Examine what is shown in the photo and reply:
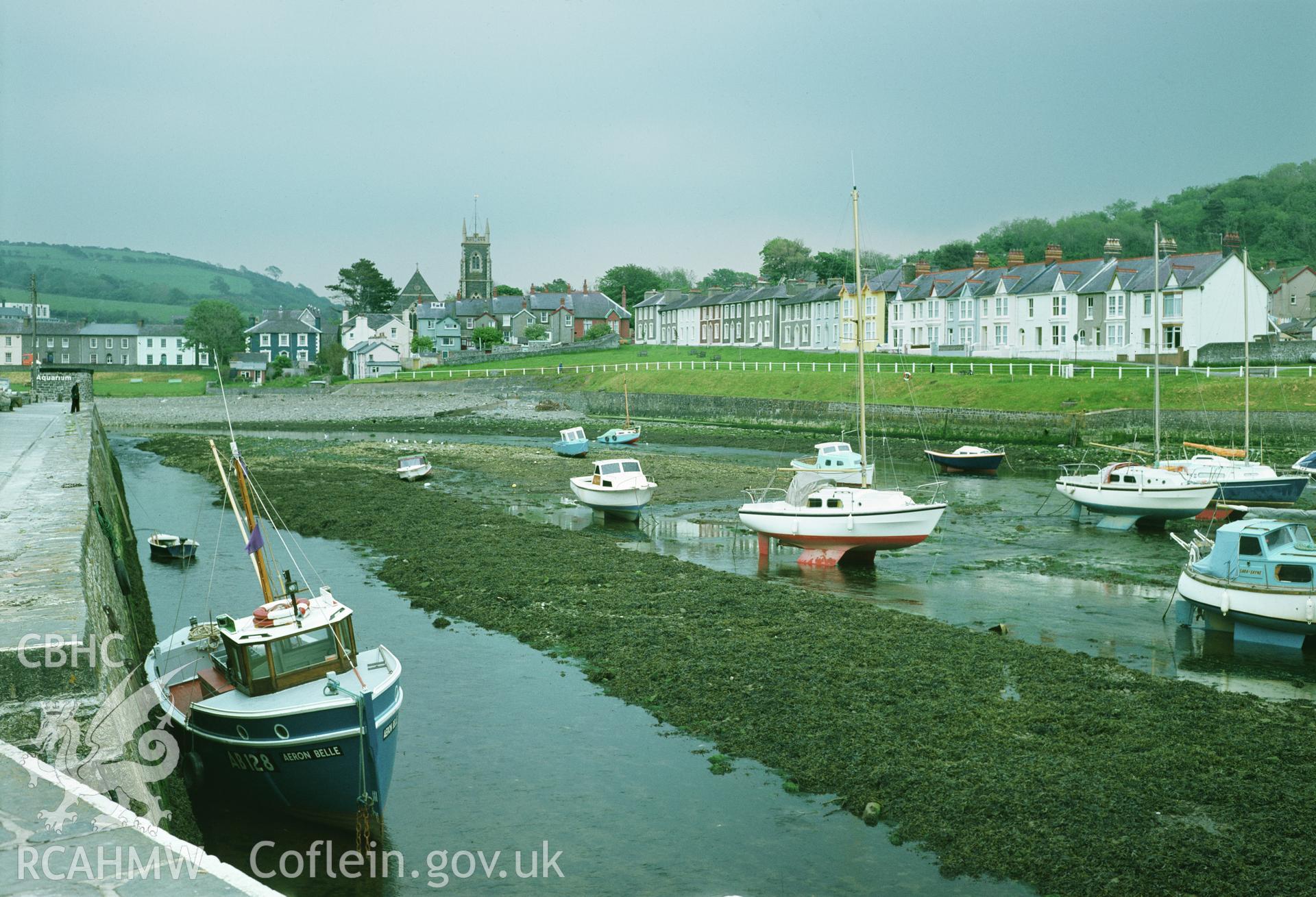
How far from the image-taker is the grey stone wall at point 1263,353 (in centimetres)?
6950

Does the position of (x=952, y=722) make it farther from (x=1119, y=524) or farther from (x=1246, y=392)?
(x=1246, y=392)

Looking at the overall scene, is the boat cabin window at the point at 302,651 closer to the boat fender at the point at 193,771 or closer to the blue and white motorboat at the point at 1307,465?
the boat fender at the point at 193,771

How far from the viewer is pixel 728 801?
13344 mm

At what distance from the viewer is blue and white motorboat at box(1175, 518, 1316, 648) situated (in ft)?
63.9

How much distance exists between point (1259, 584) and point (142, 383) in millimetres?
122834

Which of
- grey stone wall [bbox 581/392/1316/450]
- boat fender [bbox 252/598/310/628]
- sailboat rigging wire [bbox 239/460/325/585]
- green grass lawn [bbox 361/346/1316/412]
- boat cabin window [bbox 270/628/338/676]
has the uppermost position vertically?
green grass lawn [bbox 361/346/1316/412]

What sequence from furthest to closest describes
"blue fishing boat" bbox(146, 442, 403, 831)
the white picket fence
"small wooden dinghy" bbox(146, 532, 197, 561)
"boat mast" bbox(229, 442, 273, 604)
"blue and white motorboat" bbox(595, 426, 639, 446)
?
the white picket fence → "blue and white motorboat" bbox(595, 426, 639, 446) → "small wooden dinghy" bbox(146, 532, 197, 561) → "boat mast" bbox(229, 442, 273, 604) → "blue fishing boat" bbox(146, 442, 403, 831)

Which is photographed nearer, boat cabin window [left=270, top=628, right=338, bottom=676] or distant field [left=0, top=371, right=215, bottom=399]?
boat cabin window [left=270, top=628, right=338, bottom=676]

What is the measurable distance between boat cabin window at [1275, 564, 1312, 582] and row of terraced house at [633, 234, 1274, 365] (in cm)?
4191

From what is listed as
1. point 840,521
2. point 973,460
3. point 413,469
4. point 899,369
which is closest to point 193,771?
point 840,521

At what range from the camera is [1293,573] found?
19891mm

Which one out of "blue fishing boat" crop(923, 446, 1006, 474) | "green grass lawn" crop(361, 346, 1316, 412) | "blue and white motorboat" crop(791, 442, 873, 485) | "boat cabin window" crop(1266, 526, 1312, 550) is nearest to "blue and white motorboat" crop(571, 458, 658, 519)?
"blue and white motorboat" crop(791, 442, 873, 485)

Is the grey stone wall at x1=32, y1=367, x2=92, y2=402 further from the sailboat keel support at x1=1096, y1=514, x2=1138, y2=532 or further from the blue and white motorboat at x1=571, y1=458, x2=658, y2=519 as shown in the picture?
the sailboat keel support at x1=1096, y1=514, x2=1138, y2=532

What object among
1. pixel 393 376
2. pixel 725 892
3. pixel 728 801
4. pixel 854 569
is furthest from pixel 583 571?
pixel 393 376
